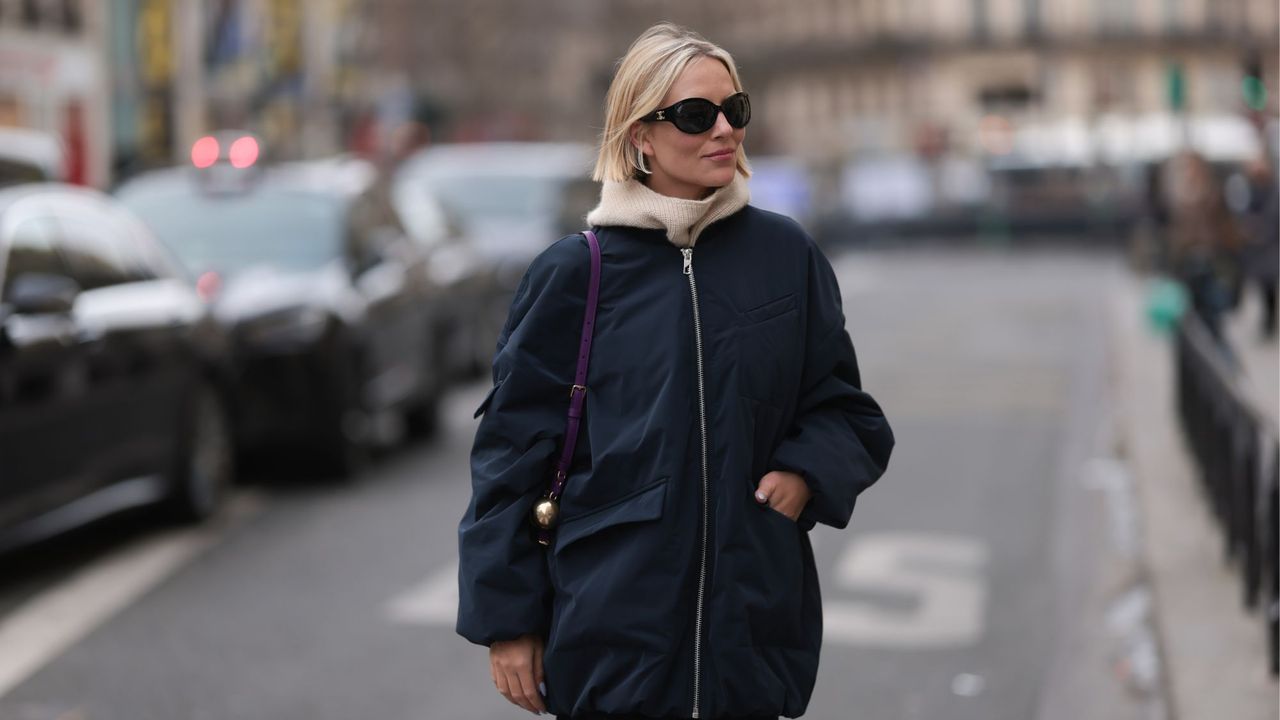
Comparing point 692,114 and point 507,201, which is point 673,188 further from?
point 507,201

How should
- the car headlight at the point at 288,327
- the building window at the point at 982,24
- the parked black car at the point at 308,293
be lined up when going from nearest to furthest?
the car headlight at the point at 288,327, the parked black car at the point at 308,293, the building window at the point at 982,24

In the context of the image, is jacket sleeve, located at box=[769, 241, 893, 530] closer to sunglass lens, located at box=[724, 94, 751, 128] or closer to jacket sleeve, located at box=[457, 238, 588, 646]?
sunglass lens, located at box=[724, 94, 751, 128]

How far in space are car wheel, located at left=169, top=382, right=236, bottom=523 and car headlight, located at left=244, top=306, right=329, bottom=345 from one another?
57 centimetres

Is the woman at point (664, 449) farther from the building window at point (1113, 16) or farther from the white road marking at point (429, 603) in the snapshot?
the building window at point (1113, 16)

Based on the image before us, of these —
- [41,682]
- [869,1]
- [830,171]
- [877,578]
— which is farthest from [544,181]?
[869,1]

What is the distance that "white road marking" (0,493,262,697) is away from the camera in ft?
23.0

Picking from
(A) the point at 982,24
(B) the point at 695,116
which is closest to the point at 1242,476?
(B) the point at 695,116

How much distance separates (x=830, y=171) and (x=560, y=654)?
180ft

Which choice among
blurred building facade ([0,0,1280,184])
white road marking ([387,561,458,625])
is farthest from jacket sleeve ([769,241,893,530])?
blurred building facade ([0,0,1280,184])

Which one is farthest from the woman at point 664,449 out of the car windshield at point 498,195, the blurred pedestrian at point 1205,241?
the car windshield at point 498,195

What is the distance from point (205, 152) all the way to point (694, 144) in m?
8.49

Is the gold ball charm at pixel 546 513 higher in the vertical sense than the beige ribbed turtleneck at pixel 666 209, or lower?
lower

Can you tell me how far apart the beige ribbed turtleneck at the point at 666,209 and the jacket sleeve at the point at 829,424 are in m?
0.18

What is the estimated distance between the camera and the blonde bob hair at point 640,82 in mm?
3318
